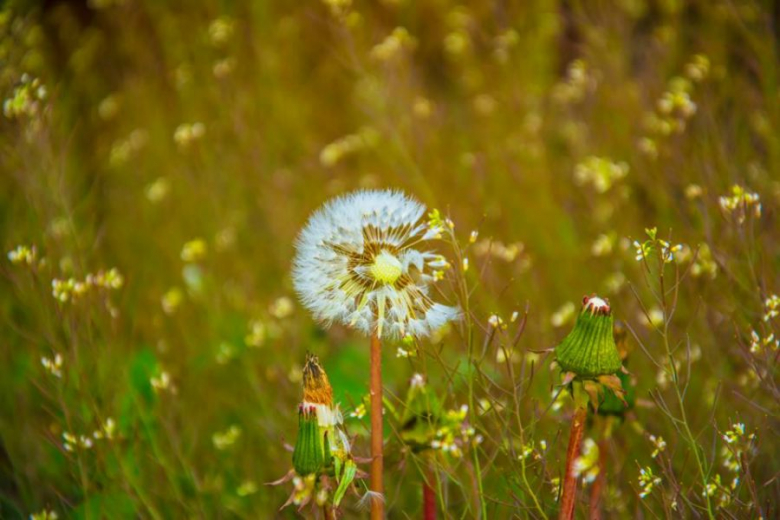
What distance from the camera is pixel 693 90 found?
2799mm

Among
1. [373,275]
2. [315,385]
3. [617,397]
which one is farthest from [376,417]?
[617,397]

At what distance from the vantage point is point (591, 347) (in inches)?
39.7

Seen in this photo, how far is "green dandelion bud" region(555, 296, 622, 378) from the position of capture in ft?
3.30

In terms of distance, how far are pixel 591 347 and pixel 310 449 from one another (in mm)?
439

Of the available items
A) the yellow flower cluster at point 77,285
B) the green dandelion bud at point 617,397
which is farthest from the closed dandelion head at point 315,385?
the yellow flower cluster at point 77,285

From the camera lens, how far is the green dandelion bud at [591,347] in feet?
3.30

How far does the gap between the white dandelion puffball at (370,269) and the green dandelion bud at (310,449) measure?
174 millimetres

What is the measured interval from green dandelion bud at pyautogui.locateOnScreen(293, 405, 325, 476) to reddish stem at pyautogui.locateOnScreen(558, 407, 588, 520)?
38 cm

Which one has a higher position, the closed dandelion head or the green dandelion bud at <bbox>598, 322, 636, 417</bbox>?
the green dandelion bud at <bbox>598, 322, 636, 417</bbox>

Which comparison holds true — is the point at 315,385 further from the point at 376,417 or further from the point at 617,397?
the point at 617,397

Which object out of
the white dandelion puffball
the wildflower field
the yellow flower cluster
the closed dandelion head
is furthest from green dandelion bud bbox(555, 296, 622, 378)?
the yellow flower cluster

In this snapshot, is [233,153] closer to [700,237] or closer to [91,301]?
[91,301]

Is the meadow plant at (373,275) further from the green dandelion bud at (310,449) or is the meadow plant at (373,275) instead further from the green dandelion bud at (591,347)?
the green dandelion bud at (591,347)

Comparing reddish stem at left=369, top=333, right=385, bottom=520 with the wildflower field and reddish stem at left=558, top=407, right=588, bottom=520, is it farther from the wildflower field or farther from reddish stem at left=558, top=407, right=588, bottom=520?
reddish stem at left=558, top=407, right=588, bottom=520
